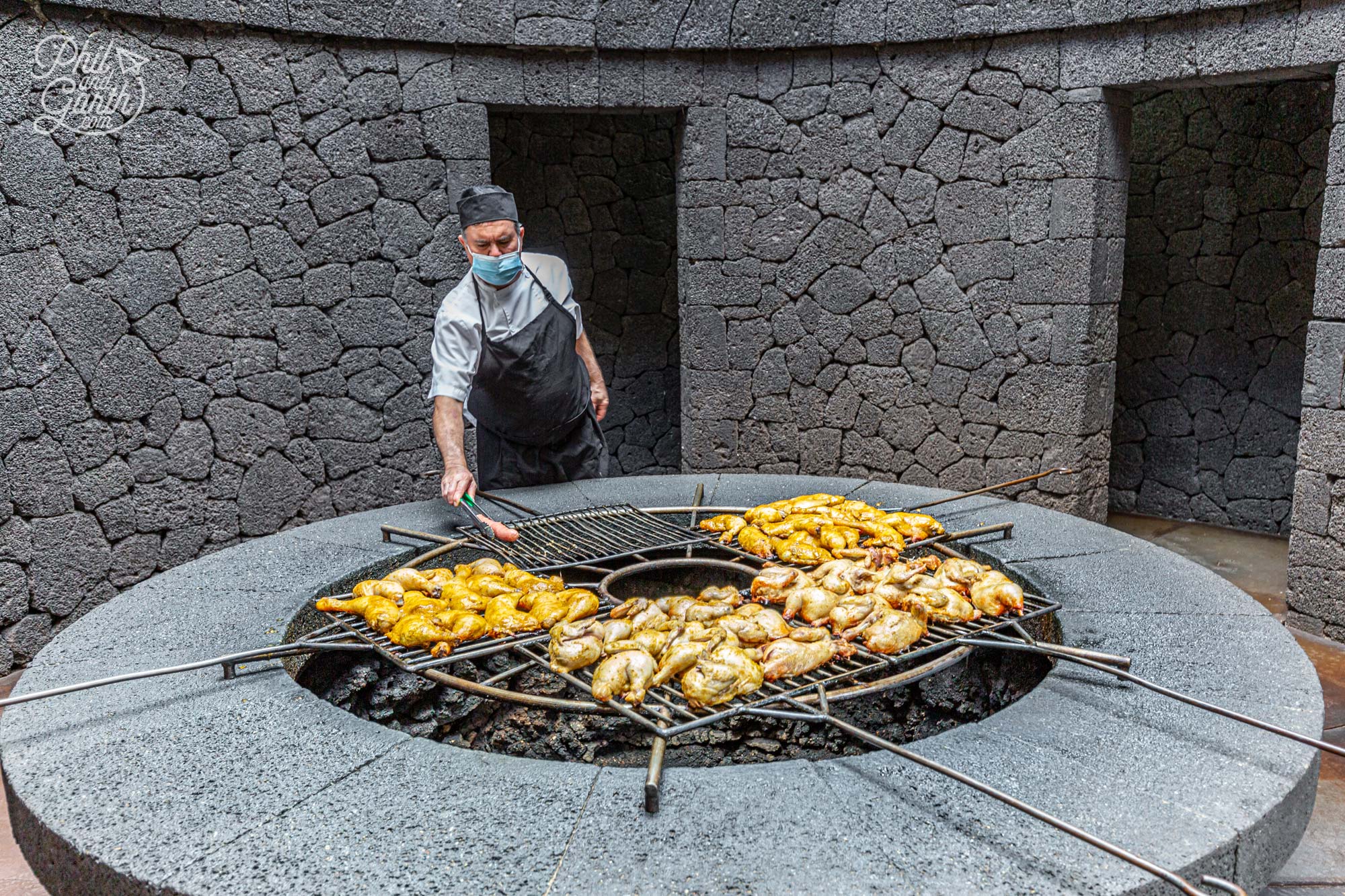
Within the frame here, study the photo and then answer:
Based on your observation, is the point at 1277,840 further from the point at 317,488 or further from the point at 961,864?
the point at 317,488

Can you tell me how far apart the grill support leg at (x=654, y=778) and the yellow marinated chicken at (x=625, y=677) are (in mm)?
120

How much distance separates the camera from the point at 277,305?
4984 millimetres

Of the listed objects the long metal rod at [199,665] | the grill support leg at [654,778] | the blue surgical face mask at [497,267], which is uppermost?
the blue surgical face mask at [497,267]

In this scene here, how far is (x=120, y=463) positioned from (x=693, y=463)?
3187 millimetres

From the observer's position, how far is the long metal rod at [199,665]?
1.75m

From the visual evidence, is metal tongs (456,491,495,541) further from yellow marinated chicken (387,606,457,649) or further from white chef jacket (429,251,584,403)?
yellow marinated chicken (387,606,457,649)

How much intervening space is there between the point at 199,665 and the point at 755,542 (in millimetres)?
1378

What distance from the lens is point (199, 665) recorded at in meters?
1.84

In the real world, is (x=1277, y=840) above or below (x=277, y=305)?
below

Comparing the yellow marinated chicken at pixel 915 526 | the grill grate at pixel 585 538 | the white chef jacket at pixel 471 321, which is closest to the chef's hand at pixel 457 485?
the grill grate at pixel 585 538

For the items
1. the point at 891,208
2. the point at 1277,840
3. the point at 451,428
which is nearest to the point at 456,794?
the point at 1277,840

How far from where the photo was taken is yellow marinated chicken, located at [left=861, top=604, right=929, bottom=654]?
6.26 ft

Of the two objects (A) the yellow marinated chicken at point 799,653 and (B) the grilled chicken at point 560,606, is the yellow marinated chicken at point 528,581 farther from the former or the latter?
(A) the yellow marinated chicken at point 799,653

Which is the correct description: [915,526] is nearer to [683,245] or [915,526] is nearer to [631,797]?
[631,797]
